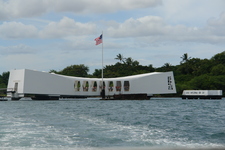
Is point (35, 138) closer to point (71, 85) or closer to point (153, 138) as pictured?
point (153, 138)

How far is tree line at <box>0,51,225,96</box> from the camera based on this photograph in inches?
3268

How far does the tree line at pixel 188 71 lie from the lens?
8300 cm

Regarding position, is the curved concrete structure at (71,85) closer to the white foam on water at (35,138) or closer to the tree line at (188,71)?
the tree line at (188,71)

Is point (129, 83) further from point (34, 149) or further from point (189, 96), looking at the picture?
point (34, 149)

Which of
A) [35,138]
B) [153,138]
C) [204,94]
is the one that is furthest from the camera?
[204,94]

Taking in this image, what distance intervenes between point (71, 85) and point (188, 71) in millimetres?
43108

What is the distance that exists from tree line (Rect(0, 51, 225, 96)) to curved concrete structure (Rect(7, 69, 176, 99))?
20594 mm

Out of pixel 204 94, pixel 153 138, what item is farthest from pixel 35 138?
pixel 204 94

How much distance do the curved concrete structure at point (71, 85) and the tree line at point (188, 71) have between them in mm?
20594

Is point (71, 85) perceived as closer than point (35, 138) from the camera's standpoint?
No

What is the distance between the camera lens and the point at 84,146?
37.5ft

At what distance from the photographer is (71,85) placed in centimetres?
6400

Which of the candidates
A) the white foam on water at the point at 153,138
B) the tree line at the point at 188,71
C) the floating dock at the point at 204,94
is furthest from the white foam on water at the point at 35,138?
the tree line at the point at 188,71

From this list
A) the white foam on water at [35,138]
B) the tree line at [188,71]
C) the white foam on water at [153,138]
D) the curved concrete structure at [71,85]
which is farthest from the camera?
the tree line at [188,71]
